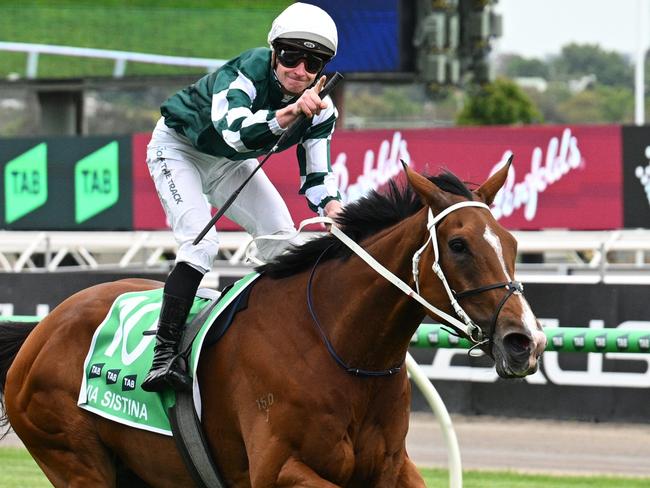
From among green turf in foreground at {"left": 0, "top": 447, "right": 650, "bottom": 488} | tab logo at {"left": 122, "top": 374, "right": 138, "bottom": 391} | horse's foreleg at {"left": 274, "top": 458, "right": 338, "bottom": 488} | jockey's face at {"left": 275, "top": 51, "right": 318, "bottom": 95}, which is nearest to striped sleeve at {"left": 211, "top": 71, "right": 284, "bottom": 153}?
jockey's face at {"left": 275, "top": 51, "right": 318, "bottom": 95}

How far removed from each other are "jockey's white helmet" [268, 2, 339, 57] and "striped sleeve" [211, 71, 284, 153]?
0.68ft

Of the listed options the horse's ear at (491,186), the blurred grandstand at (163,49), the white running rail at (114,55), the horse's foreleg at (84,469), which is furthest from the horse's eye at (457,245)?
the white running rail at (114,55)

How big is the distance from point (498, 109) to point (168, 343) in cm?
4035

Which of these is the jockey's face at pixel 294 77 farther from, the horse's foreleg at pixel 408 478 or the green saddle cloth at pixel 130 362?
the horse's foreleg at pixel 408 478

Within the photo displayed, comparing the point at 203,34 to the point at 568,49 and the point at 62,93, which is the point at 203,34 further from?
the point at 568,49

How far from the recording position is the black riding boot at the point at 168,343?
190 inches

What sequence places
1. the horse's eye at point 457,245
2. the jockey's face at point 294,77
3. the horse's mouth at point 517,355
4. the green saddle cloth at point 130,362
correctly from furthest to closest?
the green saddle cloth at point 130,362, the jockey's face at point 294,77, the horse's eye at point 457,245, the horse's mouth at point 517,355

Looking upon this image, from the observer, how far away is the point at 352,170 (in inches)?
567

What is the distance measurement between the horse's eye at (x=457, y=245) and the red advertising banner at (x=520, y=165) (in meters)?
9.11

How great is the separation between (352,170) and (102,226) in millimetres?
3206

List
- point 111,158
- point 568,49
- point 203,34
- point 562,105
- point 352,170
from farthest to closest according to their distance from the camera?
point 568,49, point 562,105, point 203,34, point 111,158, point 352,170

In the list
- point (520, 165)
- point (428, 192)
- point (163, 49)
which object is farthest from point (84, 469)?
point (163, 49)

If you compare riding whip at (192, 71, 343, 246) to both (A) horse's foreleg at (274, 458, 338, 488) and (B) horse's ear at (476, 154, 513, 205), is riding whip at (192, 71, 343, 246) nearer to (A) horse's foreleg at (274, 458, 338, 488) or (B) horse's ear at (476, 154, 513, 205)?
(B) horse's ear at (476, 154, 513, 205)

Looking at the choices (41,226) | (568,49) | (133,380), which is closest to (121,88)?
(41,226)
